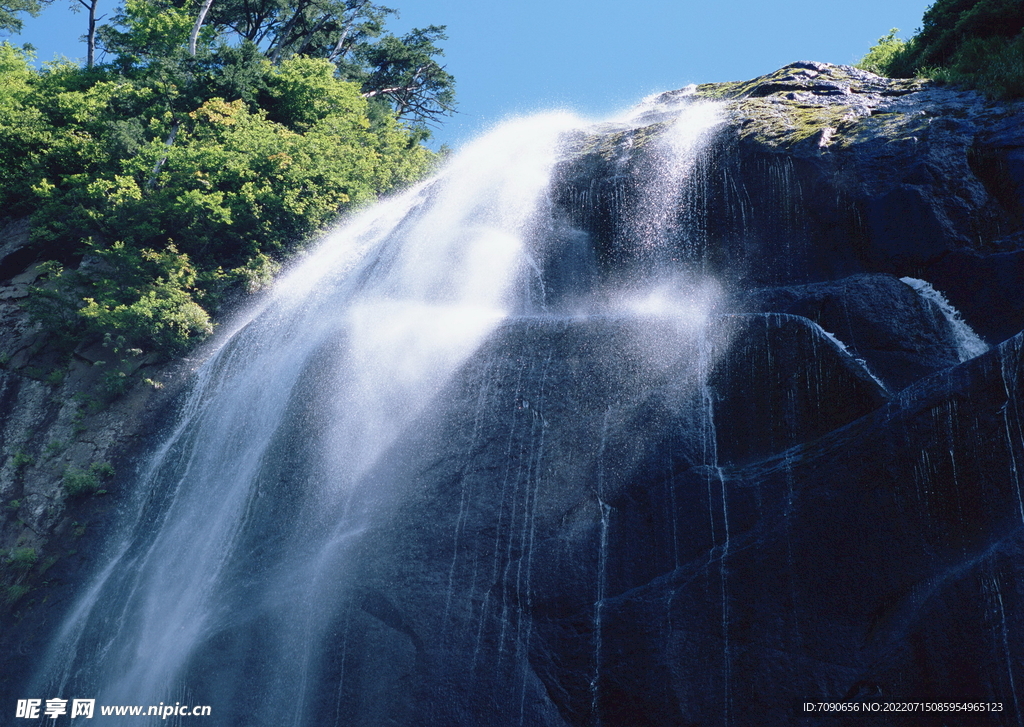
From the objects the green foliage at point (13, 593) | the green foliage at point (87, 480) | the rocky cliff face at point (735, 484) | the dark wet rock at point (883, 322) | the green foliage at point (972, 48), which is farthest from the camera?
the green foliage at point (87, 480)

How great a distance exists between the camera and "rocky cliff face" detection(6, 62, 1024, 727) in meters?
7.23

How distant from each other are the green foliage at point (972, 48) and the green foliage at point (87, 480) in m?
17.9

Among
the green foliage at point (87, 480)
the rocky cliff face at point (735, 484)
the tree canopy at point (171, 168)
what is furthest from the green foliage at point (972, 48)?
the green foliage at point (87, 480)

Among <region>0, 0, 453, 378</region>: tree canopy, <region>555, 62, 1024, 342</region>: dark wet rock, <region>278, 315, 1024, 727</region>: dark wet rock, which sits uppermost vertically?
<region>0, 0, 453, 378</region>: tree canopy

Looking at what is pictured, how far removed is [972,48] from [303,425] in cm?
1564

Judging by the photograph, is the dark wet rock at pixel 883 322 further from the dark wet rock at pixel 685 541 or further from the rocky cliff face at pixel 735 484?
the dark wet rock at pixel 685 541

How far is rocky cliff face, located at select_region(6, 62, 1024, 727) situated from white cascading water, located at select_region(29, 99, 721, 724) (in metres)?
0.18

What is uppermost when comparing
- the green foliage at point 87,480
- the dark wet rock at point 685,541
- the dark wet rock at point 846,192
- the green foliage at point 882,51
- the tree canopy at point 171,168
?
the green foliage at point 882,51

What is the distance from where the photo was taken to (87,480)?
1425cm

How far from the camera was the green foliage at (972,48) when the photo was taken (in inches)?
500

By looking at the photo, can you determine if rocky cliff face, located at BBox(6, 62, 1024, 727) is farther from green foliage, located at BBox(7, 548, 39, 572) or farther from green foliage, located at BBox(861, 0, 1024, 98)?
green foliage, located at BBox(7, 548, 39, 572)

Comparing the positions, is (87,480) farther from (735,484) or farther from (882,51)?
(882,51)

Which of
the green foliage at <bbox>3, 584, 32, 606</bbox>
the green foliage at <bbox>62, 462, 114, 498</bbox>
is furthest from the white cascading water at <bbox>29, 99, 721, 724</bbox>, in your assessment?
the green foliage at <bbox>3, 584, 32, 606</bbox>

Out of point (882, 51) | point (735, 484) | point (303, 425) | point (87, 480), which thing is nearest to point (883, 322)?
point (735, 484)
